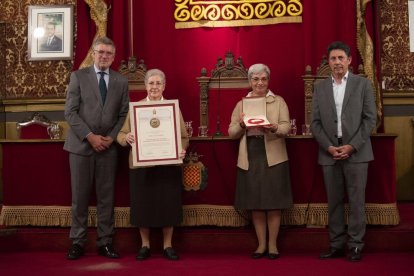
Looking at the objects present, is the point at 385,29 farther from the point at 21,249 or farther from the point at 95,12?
the point at 21,249

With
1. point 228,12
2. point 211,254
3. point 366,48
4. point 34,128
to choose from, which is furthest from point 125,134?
point 366,48

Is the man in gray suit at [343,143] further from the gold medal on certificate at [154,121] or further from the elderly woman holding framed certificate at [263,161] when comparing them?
the gold medal on certificate at [154,121]

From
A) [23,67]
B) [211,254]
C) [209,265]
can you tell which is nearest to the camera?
[209,265]

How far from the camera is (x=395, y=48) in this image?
581 centimetres

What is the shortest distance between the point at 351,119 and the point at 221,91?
1761 millimetres

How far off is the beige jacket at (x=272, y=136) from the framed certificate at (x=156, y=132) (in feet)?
1.37

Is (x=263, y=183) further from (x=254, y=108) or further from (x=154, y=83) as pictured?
(x=154, y=83)

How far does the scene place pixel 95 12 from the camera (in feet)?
18.3

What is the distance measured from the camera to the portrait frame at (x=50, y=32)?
611 cm

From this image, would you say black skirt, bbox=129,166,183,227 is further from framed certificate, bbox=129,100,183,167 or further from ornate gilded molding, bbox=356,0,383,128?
ornate gilded molding, bbox=356,0,383,128

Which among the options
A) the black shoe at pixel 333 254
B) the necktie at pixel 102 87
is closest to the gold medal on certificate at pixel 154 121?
the necktie at pixel 102 87

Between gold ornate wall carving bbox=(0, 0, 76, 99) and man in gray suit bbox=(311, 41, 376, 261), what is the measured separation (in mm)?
3378

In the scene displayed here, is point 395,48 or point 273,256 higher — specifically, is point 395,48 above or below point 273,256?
above

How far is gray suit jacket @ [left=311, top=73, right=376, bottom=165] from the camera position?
3.66 meters
